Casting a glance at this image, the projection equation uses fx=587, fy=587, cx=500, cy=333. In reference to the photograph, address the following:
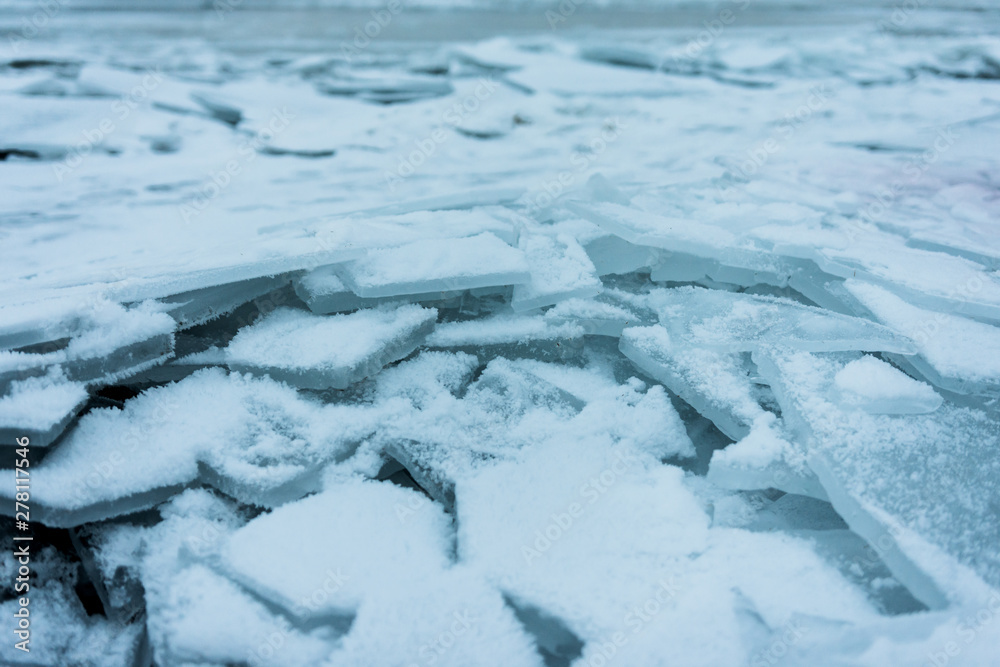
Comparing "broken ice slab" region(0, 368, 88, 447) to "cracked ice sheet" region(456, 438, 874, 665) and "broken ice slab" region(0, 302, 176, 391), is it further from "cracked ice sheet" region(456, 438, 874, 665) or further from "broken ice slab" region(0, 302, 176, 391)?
"cracked ice sheet" region(456, 438, 874, 665)

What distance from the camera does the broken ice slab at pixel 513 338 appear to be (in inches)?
67.1

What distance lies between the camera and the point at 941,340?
1556mm

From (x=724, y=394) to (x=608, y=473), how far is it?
38 cm

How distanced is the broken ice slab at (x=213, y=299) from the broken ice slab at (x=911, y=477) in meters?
1.43

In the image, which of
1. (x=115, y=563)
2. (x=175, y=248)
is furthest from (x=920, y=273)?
(x=175, y=248)

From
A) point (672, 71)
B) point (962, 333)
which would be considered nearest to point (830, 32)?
point (672, 71)

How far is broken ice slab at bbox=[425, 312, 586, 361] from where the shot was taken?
5.59ft

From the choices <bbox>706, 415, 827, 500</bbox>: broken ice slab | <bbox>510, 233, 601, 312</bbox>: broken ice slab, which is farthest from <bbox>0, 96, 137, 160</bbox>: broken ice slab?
<bbox>706, 415, 827, 500</bbox>: broken ice slab

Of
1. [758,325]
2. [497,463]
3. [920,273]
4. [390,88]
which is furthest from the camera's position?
[390,88]

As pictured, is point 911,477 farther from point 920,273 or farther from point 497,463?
point 920,273

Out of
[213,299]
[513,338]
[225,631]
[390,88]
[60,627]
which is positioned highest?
[390,88]

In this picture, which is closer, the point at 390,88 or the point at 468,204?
the point at 468,204

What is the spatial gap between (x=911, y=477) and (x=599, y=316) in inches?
33.9

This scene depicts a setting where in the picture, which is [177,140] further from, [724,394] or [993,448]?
[993,448]
